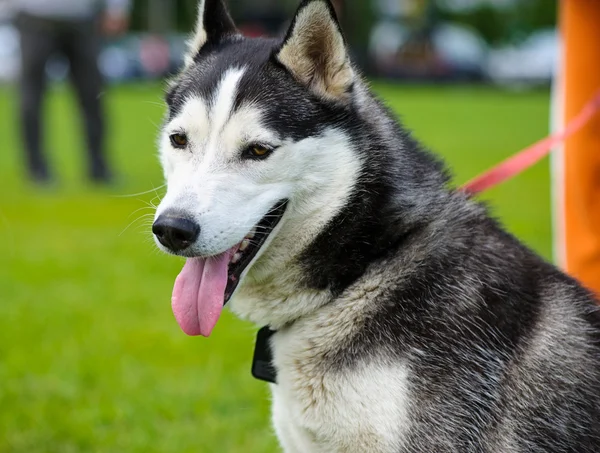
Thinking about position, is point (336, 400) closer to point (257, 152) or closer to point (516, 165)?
point (257, 152)

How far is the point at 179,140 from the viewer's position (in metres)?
2.64

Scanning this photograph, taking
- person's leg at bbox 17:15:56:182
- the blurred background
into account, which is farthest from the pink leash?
person's leg at bbox 17:15:56:182

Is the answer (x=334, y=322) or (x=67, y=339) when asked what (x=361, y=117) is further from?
(x=67, y=339)

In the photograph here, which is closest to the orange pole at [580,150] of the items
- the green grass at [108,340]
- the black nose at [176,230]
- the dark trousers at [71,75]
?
the green grass at [108,340]

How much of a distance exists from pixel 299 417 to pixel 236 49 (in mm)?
1228

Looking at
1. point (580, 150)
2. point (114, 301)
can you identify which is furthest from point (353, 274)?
point (114, 301)

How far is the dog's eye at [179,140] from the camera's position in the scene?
8.61ft

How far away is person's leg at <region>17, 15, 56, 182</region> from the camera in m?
8.74

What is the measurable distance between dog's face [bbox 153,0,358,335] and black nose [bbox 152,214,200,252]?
0.02m

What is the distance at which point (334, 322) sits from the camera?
248cm

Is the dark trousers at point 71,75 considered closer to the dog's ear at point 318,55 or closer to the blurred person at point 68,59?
the blurred person at point 68,59

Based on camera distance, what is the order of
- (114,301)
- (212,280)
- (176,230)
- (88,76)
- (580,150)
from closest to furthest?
(176,230) < (212,280) < (580,150) < (114,301) < (88,76)

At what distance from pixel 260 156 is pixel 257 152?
0.02 m

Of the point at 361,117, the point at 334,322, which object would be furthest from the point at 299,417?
the point at 361,117
